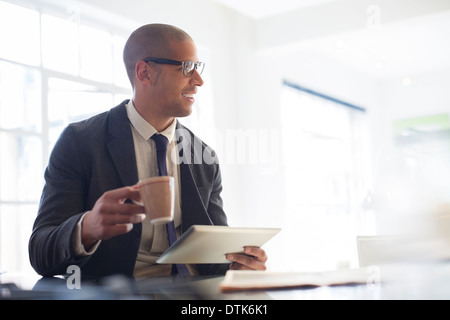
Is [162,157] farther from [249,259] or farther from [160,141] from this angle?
[249,259]

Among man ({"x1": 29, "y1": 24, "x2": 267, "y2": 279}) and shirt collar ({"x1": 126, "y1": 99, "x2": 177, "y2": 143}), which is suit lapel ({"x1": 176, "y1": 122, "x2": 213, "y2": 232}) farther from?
shirt collar ({"x1": 126, "y1": 99, "x2": 177, "y2": 143})

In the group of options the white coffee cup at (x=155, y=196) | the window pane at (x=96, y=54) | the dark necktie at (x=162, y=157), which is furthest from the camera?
the window pane at (x=96, y=54)

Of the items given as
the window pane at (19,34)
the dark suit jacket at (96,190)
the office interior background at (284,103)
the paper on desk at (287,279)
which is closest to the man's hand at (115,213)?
the dark suit jacket at (96,190)

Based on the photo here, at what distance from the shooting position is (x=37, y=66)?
3686mm

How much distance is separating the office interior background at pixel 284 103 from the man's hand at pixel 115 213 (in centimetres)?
52

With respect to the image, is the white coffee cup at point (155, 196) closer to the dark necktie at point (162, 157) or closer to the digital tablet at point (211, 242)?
the digital tablet at point (211, 242)

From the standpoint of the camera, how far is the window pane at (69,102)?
378cm

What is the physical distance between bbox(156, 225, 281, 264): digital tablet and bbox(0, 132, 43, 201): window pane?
Result: 2498 mm

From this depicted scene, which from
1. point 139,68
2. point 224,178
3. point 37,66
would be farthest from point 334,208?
point 139,68

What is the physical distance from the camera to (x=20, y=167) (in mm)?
3555

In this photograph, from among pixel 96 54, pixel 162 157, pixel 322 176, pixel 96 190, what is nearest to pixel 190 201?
pixel 162 157

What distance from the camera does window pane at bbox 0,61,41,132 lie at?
3479 mm

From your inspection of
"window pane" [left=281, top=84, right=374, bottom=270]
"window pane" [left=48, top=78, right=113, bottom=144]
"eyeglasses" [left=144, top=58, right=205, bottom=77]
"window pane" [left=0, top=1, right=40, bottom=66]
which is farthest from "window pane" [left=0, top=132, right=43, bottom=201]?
"window pane" [left=281, top=84, right=374, bottom=270]

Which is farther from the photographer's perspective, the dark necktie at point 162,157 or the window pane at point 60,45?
the window pane at point 60,45
